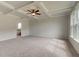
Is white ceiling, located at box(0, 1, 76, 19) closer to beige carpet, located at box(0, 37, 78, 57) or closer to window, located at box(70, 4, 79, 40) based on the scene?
window, located at box(70, 4, 79, 40)

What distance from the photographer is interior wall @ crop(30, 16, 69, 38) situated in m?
11.2

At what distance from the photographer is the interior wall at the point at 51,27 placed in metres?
11.2

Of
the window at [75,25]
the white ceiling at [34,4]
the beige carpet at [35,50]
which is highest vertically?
the white ceiling at [34,4]

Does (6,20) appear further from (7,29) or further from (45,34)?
(45,34)

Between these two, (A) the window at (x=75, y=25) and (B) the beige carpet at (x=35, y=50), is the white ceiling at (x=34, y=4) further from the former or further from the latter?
(B) the beige carpet at (x=35, y=50)

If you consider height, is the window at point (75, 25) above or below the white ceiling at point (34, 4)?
below

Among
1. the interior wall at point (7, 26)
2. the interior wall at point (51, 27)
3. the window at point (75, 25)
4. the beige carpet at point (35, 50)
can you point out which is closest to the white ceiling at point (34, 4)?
the window at point (75, 25)

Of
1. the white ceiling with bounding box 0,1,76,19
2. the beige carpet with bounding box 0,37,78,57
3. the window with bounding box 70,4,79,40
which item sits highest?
the white ceiling with bounding box 0,1,76,19

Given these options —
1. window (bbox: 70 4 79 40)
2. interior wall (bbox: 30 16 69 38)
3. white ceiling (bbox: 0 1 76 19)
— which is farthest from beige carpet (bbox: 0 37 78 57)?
interior wall (bbox: 30 16 69 38)

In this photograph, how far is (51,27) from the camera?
11750 mm

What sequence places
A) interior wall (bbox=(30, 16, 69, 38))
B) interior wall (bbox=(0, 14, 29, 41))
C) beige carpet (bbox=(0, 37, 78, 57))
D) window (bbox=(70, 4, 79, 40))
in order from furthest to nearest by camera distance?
1. interior wall (bbox=(30, 16, 69, 38))
2. interior wall (bbox=(0, 14, 29, 41))
3. window (bbox=(70, 4, 79, 40))
4. beige carpet (bbox=(0, 37, 78, 57))

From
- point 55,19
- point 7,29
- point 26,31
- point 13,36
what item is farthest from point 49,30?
point 7,29

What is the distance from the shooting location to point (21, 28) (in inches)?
449

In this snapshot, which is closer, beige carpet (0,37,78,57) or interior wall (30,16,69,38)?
beige carpet (0,37,78,57)
